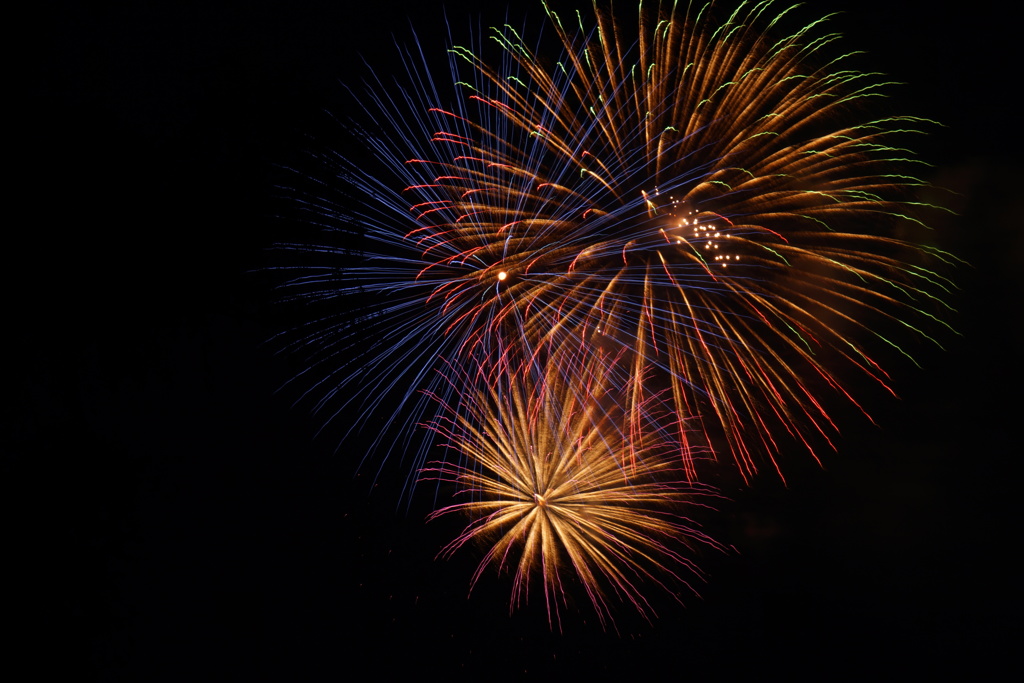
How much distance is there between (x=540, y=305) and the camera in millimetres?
7660

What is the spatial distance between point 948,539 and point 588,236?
13.4 m

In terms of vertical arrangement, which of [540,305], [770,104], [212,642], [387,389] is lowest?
[212,642]

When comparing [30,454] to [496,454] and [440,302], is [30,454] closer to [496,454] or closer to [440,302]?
[440,302]

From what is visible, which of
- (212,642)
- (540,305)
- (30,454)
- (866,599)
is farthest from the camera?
(866,599)

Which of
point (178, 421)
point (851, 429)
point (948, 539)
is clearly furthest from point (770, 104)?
point (948, 539)

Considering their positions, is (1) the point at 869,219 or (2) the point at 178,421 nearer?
(2) the point at 178,421

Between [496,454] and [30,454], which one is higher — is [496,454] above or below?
above

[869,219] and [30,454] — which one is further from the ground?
[869,219]

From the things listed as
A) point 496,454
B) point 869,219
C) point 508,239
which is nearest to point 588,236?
point 508,239

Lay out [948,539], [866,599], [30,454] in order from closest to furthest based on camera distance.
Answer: [30,454] → [948,539] → [866,599]

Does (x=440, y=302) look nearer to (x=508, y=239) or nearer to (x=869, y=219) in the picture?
(x=508, y=239)

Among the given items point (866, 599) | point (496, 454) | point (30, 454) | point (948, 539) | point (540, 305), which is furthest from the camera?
point (866, 599)

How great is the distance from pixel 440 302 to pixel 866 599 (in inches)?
571

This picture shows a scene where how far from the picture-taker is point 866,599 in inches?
630
